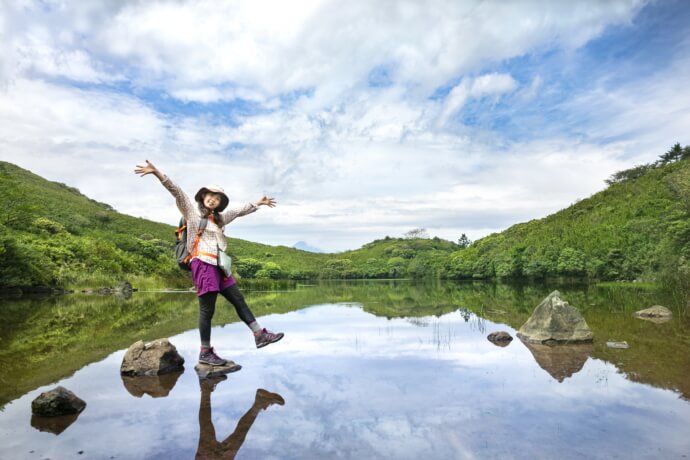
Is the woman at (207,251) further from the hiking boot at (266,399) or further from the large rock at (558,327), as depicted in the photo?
A: the large rock at (558,327)

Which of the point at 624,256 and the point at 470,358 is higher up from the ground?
the point at 624,256

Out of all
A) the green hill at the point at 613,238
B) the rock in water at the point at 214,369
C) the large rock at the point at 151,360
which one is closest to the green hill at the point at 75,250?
the green hill at the point at 613,238

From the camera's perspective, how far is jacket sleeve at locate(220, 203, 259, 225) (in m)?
6.56

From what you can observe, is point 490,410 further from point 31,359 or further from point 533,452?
point 31,359

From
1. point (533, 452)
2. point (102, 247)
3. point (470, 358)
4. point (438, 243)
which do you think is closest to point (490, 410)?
point (533, 452)

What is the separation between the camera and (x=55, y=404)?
4172mm

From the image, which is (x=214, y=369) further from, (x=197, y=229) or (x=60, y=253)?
(x=60, y=253)

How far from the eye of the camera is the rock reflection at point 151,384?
4.98 metres

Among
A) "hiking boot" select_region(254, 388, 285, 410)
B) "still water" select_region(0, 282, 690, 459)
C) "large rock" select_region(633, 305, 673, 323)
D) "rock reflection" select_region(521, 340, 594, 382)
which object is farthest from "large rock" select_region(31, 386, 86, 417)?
"large rock" select_region(633, 305, 673, 323)

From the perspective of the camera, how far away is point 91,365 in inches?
250

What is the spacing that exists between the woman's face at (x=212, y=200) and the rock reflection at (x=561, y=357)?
16.0 feet

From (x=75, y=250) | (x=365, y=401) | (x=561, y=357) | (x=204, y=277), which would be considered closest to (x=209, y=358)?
(x=204, y=277)

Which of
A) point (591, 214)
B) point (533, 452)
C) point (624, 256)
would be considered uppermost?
point (591, 214)

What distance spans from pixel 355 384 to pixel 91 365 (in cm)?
378
